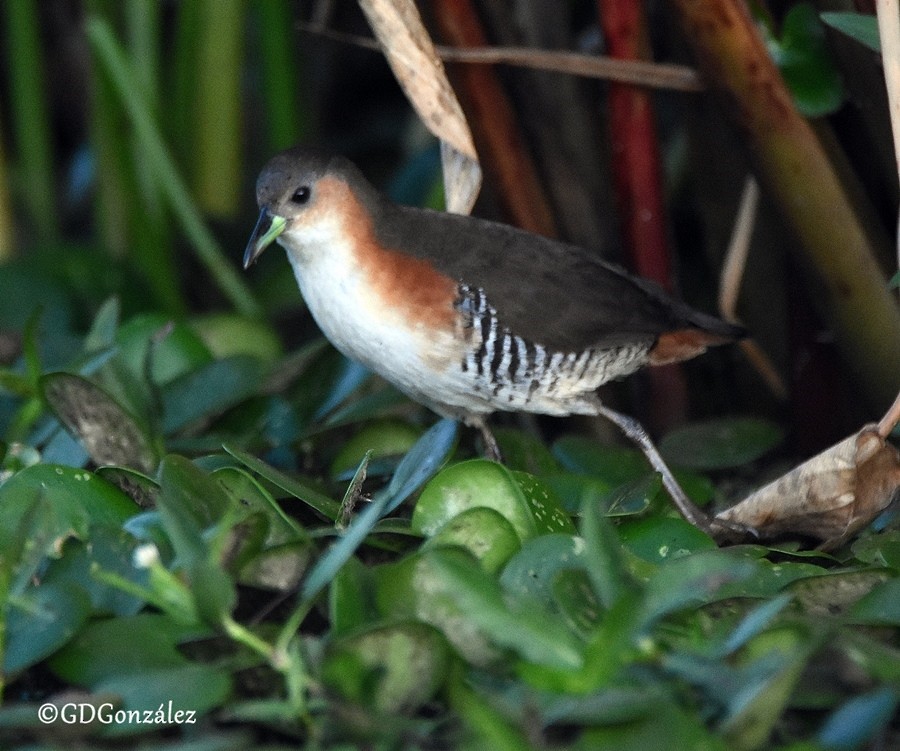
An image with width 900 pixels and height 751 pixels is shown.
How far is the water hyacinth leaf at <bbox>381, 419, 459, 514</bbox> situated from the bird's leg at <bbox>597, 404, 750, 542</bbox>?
14.4 inches

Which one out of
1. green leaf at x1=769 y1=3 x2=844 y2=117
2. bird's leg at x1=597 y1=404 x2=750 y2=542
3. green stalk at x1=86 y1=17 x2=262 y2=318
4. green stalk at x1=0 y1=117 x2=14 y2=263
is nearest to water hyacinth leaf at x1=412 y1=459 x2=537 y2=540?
bird's leg at x1=597 y1=404 x2=750 y2=542

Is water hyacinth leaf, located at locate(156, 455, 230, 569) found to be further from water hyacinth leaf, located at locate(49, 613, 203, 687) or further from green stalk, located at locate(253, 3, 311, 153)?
green stalk, located at locate(253, 3, 311, 153)

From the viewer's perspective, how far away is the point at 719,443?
2771mm

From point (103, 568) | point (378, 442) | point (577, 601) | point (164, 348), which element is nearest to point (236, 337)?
point (164, 348)

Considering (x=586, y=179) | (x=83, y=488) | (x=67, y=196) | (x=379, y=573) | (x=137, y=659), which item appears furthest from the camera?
(x=67, y=196)

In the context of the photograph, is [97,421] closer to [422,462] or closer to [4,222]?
[422,462]

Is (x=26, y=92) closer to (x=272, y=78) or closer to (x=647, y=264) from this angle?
(x=272, y=78)

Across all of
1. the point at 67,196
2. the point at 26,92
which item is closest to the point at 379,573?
the point at 26,92

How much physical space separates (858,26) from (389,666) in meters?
1.41

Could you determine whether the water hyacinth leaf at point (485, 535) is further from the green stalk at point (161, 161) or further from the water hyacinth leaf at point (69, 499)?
the green stalk at point (161, 161)

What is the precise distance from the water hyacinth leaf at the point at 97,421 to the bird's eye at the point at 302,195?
537 mm

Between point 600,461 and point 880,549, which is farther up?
point 880,549

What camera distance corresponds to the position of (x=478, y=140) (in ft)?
9.27

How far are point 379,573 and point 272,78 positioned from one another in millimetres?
2166
